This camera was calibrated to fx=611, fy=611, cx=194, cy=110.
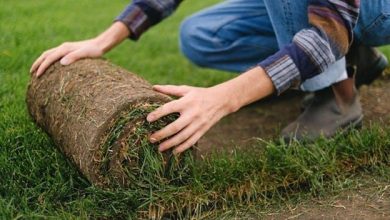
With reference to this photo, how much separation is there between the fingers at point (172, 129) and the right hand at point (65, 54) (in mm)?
677

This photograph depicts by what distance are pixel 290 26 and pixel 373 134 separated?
563 mm

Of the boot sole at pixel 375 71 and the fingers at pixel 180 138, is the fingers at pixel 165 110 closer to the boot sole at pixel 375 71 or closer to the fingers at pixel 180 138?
the fingers at pixel 180 138

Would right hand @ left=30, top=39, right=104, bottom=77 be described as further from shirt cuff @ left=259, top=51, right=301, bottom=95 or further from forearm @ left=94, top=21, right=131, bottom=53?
shirt cuff @ left=259, top=51, right=301, bottom=95

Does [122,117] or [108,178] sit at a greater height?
[122,117]

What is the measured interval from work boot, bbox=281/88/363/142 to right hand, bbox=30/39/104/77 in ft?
3.09

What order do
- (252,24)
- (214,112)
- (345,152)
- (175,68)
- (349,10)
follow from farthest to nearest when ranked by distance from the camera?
(175,68) < (252,24) < (345,152) < (349,10) < (214,112)

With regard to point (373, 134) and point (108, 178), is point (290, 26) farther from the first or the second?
point (108, 178)

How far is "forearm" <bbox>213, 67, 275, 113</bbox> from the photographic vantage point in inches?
83.2

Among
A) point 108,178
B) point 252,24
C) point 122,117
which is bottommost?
point 252,24

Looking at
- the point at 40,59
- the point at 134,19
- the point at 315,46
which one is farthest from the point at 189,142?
the point at 134,19

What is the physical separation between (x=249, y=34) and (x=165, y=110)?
1337 millimetres

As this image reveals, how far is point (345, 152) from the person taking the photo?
2477 millimetres

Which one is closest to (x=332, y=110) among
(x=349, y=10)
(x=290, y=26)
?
(x=290, y=26)

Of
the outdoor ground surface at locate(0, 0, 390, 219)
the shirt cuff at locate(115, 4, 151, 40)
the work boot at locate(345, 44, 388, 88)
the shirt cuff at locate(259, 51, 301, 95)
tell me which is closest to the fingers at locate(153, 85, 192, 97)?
the shirt cuff at locate(259, 51, 301, 95)
